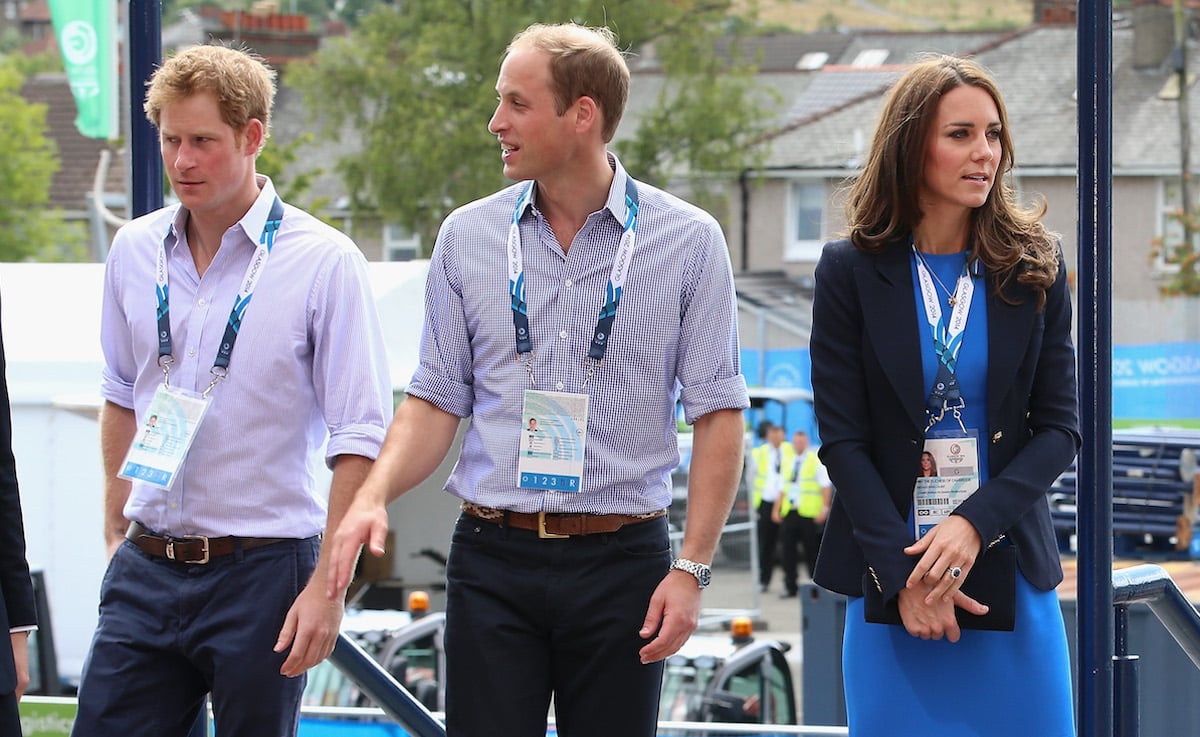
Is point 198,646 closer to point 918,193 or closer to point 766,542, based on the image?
point 918,193

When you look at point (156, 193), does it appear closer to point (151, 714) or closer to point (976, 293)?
point (151, 714)

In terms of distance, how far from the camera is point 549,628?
107 inches

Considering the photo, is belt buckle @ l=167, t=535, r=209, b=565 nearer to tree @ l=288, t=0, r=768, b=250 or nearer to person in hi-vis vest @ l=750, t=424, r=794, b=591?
person in hi-vis vest @ l=750, t=424, r=794, b=591

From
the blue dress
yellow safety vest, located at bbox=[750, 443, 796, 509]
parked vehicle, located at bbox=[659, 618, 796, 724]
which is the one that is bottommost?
parked vehicle, located at bbox=[659, 618, 796, 724]

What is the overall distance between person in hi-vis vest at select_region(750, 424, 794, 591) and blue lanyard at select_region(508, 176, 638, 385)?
49.7ft

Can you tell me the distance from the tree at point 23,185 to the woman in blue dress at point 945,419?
95.5 feet

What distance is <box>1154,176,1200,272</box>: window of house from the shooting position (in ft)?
87.8

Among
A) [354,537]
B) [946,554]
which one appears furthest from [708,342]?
[354,537]

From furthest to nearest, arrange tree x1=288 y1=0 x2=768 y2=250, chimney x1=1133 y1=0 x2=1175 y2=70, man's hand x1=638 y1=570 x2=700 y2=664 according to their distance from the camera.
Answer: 1. chimney x1=1133 y1=0 x2=1175 y2=70
2. tree x1=288 y1=0 x2=768 y2=250
3. man's hand x1=638 y1=570 x2=700 y2=664

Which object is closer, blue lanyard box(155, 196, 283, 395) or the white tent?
blue lanyard box(155, 196, 283, 395)

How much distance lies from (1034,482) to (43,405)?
9.05m

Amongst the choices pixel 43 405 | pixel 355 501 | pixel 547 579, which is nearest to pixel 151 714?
pixel 355 501

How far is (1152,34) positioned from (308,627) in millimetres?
30424

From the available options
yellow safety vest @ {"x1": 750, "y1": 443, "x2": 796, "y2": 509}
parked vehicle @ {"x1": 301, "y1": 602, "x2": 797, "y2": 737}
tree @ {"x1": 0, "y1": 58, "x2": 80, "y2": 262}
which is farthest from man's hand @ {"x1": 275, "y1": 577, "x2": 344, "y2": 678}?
tree @ {"x1": 0, "y1": 58, "x2": 80, "y2": 262}
